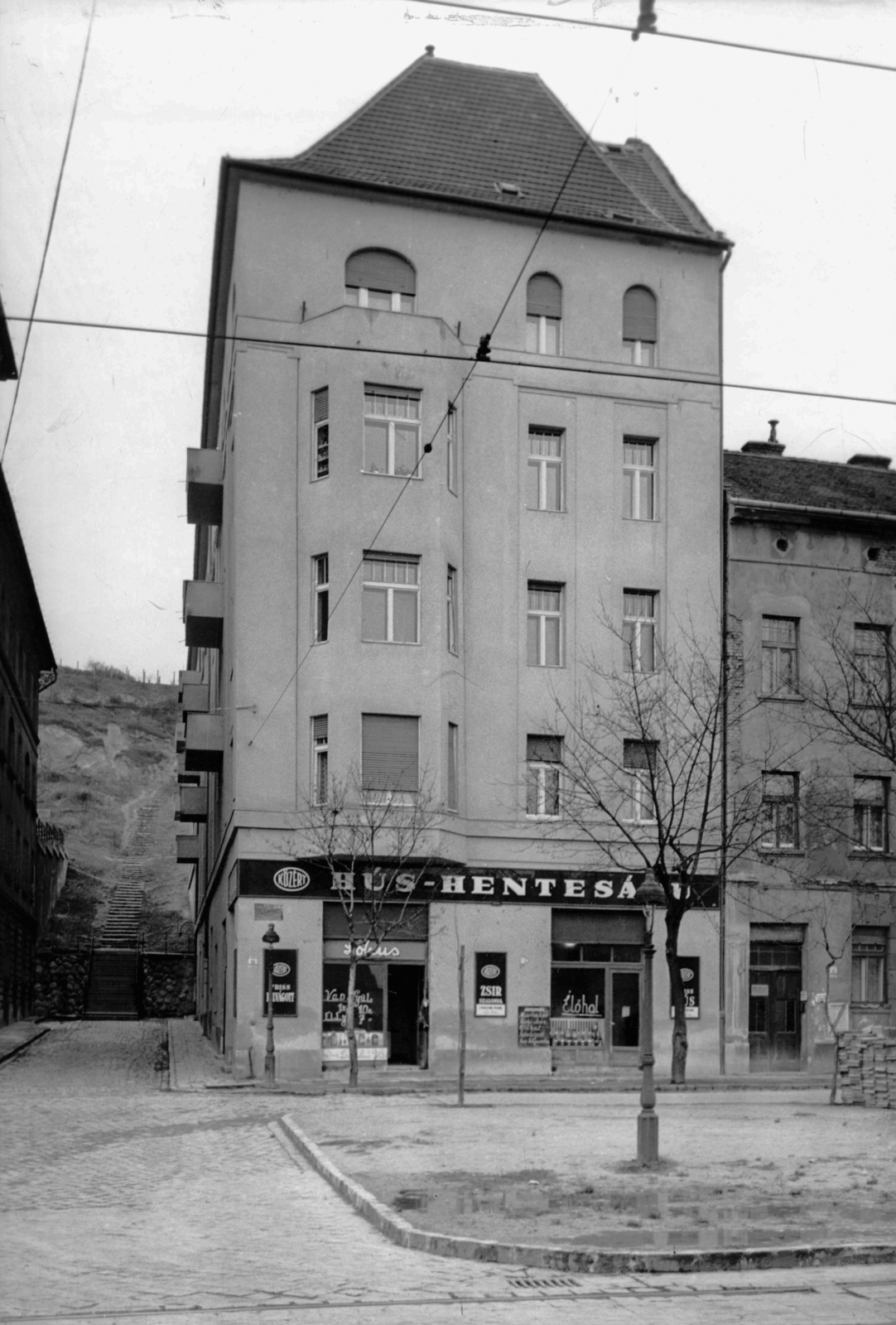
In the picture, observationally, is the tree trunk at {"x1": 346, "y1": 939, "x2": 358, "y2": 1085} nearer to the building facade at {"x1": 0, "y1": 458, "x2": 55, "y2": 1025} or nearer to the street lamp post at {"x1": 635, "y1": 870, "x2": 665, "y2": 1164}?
the street lamp post at {"x1": 635, "y1": 870, "x2": 665, "y2": 1164}

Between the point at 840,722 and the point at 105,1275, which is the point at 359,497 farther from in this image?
the point at 105,1275

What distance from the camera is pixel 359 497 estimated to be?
31.1 metres

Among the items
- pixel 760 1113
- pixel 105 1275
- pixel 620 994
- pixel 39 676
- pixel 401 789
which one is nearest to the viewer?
pixel 105 1275

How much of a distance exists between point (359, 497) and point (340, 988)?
966cm

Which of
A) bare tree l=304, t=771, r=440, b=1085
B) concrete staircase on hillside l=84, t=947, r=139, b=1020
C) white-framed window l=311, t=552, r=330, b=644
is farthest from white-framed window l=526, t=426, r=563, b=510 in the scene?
concrete staircase on hillside l=84, t=947, r=139, b=1020

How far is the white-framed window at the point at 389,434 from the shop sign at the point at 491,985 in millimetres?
9921

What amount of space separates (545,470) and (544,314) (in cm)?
338

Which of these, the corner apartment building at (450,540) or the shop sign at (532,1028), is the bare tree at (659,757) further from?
the shop sign at (532,1028)

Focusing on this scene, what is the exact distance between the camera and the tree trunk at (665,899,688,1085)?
29.8m

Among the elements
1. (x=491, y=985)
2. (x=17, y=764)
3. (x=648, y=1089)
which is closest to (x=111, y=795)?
(x=17, y=764)

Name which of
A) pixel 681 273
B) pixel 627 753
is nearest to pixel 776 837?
pixel 627 753

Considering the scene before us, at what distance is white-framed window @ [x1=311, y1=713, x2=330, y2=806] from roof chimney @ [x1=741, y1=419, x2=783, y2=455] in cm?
1520

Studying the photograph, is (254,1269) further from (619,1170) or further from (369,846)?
(369,846)

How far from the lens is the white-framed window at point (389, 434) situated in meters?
31.6
